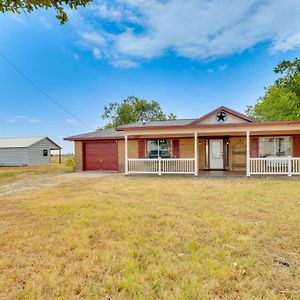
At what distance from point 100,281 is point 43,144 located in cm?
3349

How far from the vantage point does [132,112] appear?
4191 centimetres

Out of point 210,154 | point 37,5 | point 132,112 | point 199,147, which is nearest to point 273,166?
point 210,154

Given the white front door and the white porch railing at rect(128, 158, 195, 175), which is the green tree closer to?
the white front door

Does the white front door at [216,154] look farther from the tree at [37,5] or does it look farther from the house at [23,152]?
the house at [23,152]

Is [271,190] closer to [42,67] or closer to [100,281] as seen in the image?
[100,281]

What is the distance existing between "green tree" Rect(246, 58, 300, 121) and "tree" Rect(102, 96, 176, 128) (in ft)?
61.3

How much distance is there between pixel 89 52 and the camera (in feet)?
75.6

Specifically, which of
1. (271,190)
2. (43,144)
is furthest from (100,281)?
(43,144)

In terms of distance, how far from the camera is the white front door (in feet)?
51.9

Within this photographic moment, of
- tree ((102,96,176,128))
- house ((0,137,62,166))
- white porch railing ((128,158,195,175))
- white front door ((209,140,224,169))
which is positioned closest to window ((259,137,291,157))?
white front door ((209,140,224,169))

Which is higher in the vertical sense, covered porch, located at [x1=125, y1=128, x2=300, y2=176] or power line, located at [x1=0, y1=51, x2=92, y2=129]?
power line, located at [x1=0, y1=51, x2=92, y2=129]

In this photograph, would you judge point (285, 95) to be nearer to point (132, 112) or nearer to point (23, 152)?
point (132, 112)

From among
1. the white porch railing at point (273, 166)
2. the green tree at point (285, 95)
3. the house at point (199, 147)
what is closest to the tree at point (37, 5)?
the house at point (199, 147)

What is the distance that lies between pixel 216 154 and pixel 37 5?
1359cm
